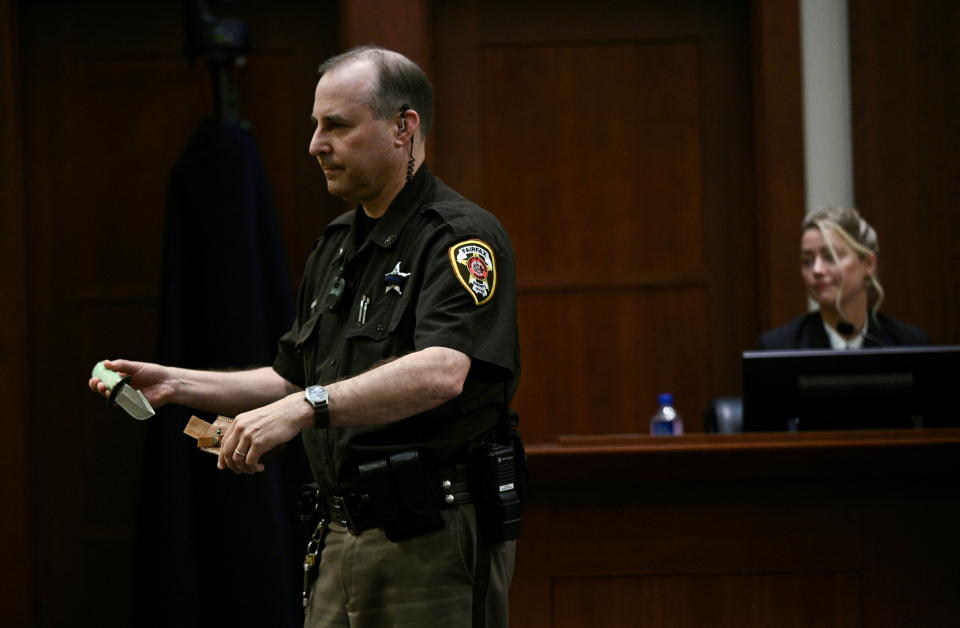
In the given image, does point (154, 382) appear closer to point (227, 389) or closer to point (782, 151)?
point (227, 389)

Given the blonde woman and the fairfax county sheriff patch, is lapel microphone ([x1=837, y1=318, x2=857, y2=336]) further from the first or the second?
the fairfax county sheriff patch

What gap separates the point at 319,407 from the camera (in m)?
1.77

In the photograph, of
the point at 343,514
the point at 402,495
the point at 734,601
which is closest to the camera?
the point at 402,495

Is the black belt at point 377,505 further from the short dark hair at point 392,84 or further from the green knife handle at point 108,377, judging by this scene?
the short dark hair at point 392,84

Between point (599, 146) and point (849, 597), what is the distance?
6.28ft

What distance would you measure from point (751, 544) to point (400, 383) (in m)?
1.13

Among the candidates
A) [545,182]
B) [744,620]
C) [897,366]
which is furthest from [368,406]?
[545,182]

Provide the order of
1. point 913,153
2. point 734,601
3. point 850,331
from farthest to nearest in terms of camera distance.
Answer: point 913,153 → point 850,331 → point 734,601

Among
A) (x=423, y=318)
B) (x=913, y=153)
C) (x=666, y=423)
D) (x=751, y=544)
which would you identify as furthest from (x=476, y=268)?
(x=913, y=153)

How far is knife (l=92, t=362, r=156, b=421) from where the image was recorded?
1980 mm

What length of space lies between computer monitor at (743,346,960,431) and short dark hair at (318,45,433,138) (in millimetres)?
1007

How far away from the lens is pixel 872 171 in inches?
150

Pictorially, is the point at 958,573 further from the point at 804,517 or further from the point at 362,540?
the point at 362,540

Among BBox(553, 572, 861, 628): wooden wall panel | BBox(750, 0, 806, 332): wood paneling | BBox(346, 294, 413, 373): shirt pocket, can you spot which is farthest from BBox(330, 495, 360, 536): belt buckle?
BBox(750, 0, 806, 332): wood paneling
